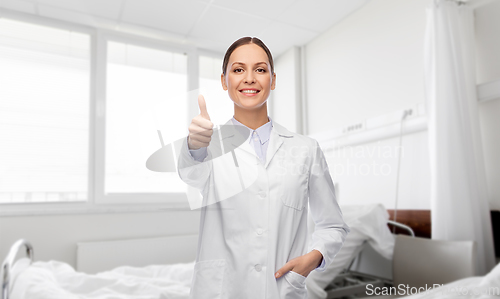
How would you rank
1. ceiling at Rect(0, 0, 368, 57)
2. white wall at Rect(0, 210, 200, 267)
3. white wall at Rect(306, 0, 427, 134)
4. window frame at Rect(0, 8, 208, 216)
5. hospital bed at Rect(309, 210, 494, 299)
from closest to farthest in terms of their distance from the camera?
1. hospital bed at Rect(309, 210, 494, 299)
2. white wall at Rect(306, 0, 427, 134)
3. white wall at Rect(0, 210, 200, 267)
4. ceiling at Rect(0, 0, 368, 57)
5. window frame at Rect(0, 8, 208, 216)

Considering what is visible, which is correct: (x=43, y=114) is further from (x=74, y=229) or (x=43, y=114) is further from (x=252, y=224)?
(x=252, y=224)

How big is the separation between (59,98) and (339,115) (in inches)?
113

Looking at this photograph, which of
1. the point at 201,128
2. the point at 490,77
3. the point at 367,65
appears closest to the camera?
the point at 201,128

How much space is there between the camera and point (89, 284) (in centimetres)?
214

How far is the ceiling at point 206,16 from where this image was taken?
345cm

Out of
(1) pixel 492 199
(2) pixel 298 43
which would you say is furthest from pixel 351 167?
(2) pixel 298 43

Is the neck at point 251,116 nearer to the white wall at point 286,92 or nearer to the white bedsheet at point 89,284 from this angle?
the white bedsheet at point 89,284

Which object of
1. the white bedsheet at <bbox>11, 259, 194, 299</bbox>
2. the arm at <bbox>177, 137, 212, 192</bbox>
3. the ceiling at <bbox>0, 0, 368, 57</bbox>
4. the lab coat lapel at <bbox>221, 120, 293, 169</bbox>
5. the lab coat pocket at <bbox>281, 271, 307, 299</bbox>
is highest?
the ceiling at <bbox>0, 0, 368, 57</bbox>

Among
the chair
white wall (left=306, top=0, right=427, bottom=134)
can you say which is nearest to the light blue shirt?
the chair

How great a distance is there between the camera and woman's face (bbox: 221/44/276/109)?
45cm

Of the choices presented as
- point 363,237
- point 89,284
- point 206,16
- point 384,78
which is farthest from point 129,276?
point 384,78

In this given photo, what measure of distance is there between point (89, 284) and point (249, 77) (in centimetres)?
213

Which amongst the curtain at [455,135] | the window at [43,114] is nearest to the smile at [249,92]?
the curtain at [455,135]

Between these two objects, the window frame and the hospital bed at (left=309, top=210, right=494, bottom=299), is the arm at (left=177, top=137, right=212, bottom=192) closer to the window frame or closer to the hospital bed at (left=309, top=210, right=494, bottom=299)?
the hospital bed at (left=309, top=210, right=494, bottom=299)
